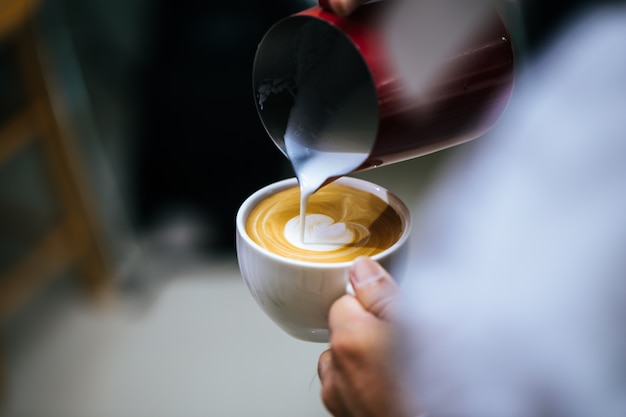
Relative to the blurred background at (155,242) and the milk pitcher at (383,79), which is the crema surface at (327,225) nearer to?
the milk pitcher at (383,79)

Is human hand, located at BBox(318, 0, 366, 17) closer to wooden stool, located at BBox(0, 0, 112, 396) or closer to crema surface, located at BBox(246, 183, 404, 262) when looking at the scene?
crema surface, located at BBox(246, 183, 404, 262)

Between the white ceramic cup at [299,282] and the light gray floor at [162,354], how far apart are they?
2.41 feet

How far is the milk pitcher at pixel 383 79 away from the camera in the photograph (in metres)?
0.63

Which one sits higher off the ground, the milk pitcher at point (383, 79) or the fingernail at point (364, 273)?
the milk pitcher at point (383, 79)

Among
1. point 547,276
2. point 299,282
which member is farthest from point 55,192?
point 547,276

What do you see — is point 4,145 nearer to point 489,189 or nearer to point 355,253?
point 355,253

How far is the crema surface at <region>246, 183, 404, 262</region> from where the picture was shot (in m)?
0.77

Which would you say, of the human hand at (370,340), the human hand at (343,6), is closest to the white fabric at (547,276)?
the human hand at (370,340)

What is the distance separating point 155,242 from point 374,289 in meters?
1.48

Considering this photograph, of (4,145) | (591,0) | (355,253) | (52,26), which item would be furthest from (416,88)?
(52,26)

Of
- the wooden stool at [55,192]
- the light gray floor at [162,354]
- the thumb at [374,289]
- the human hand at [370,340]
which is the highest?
the thumb at [374,289]

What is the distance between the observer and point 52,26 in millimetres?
2240

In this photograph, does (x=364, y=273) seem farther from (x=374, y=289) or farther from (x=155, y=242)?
(x=155, y=242)

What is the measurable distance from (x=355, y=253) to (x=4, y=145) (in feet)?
3.60
